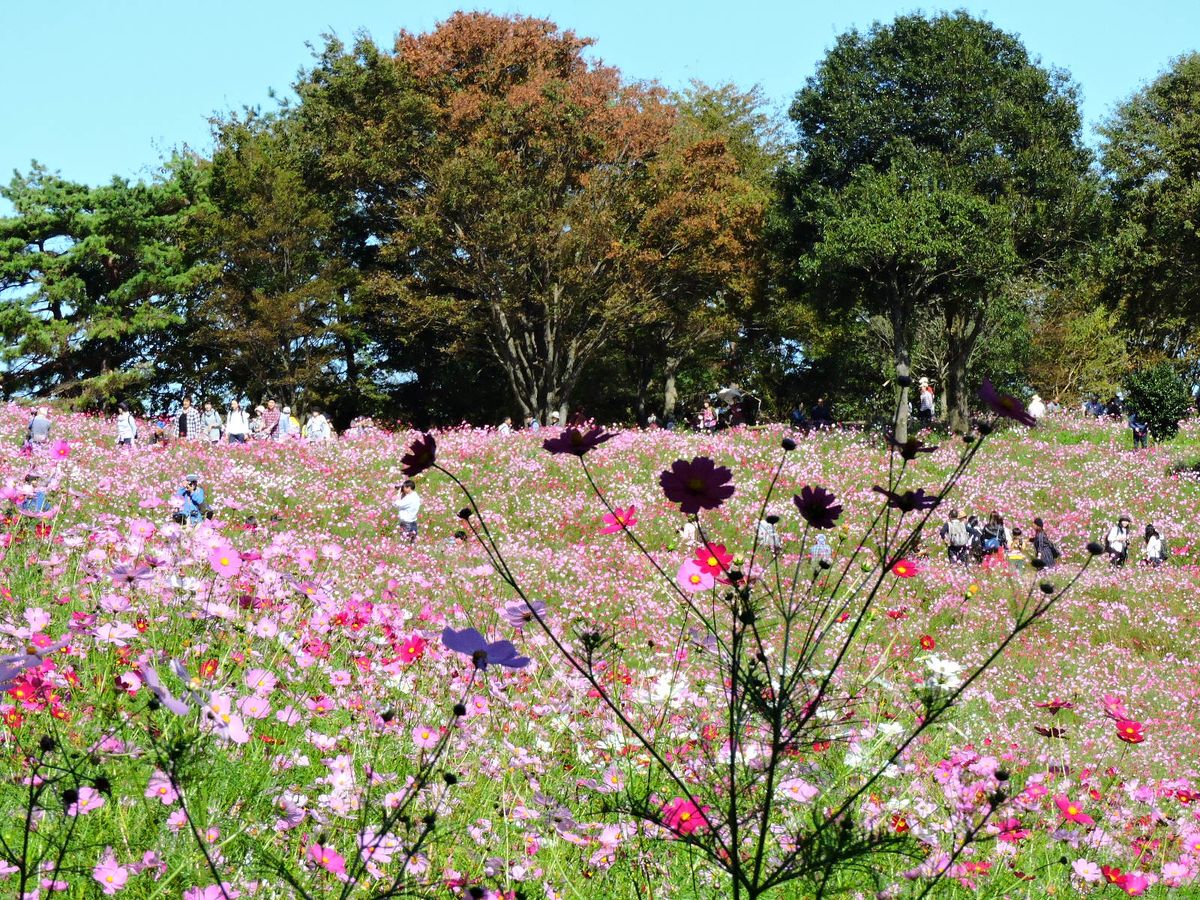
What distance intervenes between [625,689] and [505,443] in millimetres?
17404

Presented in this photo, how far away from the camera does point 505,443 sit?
22.5 metres

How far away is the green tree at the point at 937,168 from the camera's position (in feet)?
84.9

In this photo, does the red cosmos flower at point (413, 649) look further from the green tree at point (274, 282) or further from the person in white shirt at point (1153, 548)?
the green tree at point (274, 282)

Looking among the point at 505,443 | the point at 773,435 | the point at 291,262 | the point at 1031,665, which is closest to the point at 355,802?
→ the point at 1031,665

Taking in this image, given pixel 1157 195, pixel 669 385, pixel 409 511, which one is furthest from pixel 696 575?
pixel 669 385

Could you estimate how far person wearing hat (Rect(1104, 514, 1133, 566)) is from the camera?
53.5 feet

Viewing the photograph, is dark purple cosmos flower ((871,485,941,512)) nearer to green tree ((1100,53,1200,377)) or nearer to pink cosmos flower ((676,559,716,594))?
pink cosmos flower ((676,559,716,594))

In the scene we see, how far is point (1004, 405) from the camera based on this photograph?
2.13 meters

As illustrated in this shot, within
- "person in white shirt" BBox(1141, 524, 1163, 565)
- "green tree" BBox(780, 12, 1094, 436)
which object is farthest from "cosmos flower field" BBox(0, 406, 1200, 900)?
"green tree" BBox(780, 12, 1094, 436)

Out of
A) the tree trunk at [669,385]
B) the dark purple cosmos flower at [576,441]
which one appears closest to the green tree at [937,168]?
the tree trunk at [669,385]

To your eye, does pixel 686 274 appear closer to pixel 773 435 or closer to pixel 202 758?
pixel 773 435

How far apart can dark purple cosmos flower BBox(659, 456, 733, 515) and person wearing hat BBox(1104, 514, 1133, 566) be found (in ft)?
52.3

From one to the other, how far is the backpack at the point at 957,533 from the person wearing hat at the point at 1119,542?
202 centimetres

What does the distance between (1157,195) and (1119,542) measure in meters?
19.0
